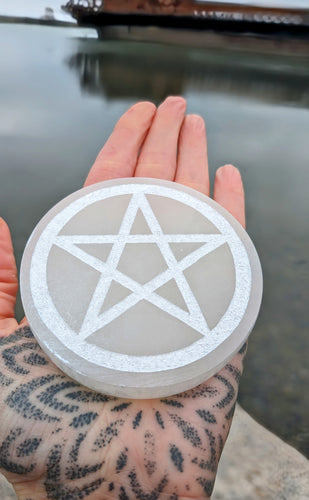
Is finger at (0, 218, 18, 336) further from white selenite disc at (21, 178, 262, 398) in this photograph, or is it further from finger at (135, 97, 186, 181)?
finger at (135, 97, 186, 181)

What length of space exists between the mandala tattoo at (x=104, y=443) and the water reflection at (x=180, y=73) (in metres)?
2.34

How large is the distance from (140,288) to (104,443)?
49 cm

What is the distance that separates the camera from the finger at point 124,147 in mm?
1958

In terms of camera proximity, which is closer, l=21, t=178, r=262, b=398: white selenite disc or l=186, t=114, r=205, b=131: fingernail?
l=21, t=178, r=262, b=398: white selenite disc

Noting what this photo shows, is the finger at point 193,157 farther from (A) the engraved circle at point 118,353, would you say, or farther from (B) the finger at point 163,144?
(A) the engraved circle at point 118,353

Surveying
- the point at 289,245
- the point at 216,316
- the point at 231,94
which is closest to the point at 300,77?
the point at 231,94

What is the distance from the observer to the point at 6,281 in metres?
1.59

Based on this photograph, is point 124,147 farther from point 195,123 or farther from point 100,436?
point 100,436

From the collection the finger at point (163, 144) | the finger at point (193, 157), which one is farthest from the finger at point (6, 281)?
the finger at point (193, 157)

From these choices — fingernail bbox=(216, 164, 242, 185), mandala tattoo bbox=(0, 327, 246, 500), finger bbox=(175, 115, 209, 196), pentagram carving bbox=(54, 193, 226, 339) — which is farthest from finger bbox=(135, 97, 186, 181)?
mandala tattoo bbox=(0, 327, 246, 500)

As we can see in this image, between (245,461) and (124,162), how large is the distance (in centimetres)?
143

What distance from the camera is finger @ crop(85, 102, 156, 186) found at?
196 centimetres

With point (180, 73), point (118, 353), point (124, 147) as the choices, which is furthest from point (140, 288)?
point (180, 73)

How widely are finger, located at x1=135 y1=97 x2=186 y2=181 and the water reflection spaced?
898 millimetres
